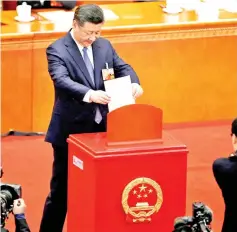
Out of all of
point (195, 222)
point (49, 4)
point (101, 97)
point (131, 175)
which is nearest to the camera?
point (195, 222)

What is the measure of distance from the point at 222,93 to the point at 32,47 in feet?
5.25

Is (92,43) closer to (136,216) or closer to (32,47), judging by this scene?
(136,216)

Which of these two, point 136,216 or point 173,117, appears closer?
point 136,216

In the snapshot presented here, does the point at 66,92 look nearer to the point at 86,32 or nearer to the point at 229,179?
the point at 86,32

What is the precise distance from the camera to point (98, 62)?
5.11 m

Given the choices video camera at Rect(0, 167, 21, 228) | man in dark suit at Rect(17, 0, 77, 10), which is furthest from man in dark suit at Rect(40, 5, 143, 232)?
man in dark suit at Rect(17, 0, 77, 10)

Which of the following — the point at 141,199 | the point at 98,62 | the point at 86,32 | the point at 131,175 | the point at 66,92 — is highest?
the point at 86,32

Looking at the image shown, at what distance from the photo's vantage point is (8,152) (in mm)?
6887

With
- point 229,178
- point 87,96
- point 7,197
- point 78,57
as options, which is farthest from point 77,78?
point 229,178

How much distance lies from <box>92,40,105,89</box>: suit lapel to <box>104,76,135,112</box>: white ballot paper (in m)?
0.30

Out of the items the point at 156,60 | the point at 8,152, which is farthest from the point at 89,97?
the point at 156,60

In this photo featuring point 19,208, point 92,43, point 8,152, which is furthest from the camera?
point 8,152

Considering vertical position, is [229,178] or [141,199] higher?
[229,178]

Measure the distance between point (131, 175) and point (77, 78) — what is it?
0.71 m
